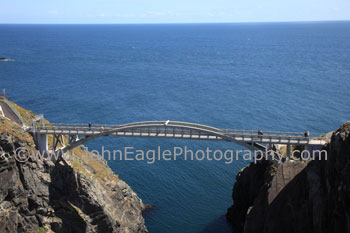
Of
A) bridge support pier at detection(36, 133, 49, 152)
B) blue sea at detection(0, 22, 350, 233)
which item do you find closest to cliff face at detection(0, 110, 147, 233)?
bridge support pier at detection(36, 133, 49, 152)

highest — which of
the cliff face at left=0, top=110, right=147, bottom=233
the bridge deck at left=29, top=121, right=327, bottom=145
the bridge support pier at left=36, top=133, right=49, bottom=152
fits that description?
the bridge deck at left=29, top=121, right=327, bottom=145

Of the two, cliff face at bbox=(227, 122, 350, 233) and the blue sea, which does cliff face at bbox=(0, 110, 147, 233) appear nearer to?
the blue sea

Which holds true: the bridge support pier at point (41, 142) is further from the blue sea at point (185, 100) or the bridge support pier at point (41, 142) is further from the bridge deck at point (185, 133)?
the blue sea at point (185, 100)

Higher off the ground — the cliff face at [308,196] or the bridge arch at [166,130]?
the bridge arch at [166,130]

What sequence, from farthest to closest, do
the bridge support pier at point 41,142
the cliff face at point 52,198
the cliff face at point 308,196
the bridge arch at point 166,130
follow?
the bridge support pier at point 41,142 → the bridge arch at point 166,130 → the cliff face at point 52,198 → the cliff face at point 308,196

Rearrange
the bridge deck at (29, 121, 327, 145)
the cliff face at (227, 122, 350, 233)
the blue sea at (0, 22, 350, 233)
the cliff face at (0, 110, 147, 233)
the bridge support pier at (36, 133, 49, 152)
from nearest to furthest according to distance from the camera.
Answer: the cliff face at (227, 122, 350, 233)
the cliff face at (0, 110, 147, 233)
the bridge deck at (29, 121, 327, 145)
the bridge support pier at (36, 133, 49, 152)
the blue sea at (0, 22, 350, 233)

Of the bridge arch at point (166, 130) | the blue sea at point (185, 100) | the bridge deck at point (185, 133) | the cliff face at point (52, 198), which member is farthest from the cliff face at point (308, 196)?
the cliff face at point (52, 198)
